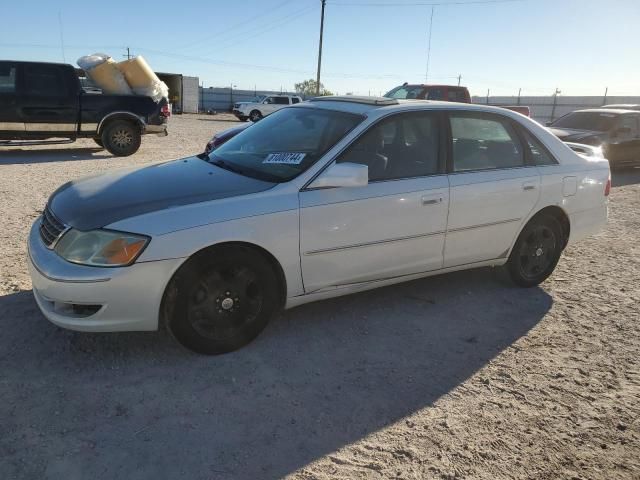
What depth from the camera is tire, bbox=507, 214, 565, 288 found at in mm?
4449

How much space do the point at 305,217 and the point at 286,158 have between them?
1.80ft

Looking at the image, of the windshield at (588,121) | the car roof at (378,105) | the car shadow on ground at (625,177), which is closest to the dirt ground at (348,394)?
the car roof at (378,105)

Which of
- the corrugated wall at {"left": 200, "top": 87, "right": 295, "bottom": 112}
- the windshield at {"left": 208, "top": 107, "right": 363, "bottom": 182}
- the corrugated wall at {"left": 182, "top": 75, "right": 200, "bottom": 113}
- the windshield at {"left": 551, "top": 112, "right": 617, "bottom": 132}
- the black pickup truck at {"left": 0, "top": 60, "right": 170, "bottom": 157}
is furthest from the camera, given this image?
the corrugated wall at {"left": 200, "top": 87, "right": 295, "bottom": 112}

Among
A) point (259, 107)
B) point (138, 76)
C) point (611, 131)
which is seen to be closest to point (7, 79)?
point (138, 76)

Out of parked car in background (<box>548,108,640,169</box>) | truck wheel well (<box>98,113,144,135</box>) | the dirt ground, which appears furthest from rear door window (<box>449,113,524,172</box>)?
truck wheel well (<box>98,113,144,135</box>)

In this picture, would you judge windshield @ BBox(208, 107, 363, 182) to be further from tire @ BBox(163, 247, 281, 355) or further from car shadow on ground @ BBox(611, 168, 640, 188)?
car shadow on ground @ BBox(611, 168, 640, 188)

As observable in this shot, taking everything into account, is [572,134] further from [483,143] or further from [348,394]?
[348,394]

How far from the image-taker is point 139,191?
3.25 meters

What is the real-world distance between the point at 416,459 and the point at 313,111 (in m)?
2.71

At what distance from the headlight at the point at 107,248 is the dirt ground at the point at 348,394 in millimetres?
660

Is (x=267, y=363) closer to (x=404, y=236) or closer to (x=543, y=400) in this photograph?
(x=404, y=236)

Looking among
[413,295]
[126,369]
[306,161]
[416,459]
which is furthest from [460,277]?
[126,369]

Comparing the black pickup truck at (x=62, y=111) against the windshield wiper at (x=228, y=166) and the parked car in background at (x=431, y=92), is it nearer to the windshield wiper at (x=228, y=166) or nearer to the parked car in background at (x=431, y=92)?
the parked car in background at (x=431, y=92)

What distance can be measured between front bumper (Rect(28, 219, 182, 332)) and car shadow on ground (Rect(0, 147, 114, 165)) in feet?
27.9
